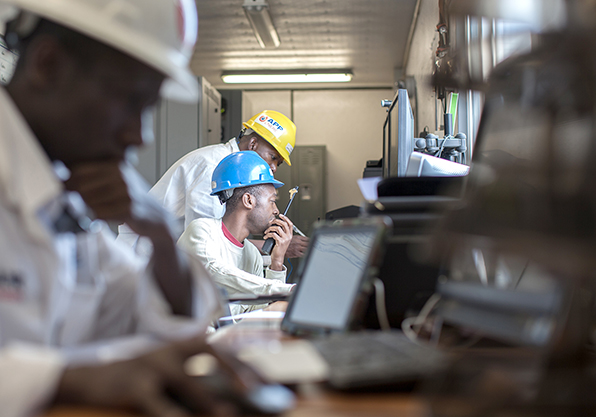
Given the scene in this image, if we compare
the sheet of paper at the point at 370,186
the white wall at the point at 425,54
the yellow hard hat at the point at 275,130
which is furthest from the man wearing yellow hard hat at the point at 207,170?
the sheet of paper at the point at 370,186

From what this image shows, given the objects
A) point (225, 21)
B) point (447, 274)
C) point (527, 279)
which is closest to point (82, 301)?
point (447, 274)

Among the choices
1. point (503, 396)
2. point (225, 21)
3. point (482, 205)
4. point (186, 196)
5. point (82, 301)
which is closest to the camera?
point (503, 396)

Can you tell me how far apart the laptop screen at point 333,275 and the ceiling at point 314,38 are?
181 inches

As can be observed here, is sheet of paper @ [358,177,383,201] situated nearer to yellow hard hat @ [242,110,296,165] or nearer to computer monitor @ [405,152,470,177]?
computer monitor @ [405,152,470,177]

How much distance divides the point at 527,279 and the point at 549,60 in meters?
0.63

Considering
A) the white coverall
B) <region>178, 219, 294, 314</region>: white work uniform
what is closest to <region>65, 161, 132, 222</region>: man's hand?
<region>178, 219, 294, 314</region>: white work uniform

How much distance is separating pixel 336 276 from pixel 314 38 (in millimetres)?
5486

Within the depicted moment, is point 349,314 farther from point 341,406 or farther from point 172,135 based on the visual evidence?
point 172,135

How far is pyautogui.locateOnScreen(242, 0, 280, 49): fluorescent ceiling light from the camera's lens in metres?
4.89

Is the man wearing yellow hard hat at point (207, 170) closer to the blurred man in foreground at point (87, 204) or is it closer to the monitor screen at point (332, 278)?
the monitor screen at point (332, 278)

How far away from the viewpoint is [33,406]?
444 mm

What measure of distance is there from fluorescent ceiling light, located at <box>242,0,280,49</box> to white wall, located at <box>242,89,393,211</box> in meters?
1.66

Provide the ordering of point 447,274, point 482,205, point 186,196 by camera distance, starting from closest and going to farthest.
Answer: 1. point 482,205
2. point 447,274
3. point 186,196

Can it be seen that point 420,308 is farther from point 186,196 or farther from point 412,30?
point 412,30
